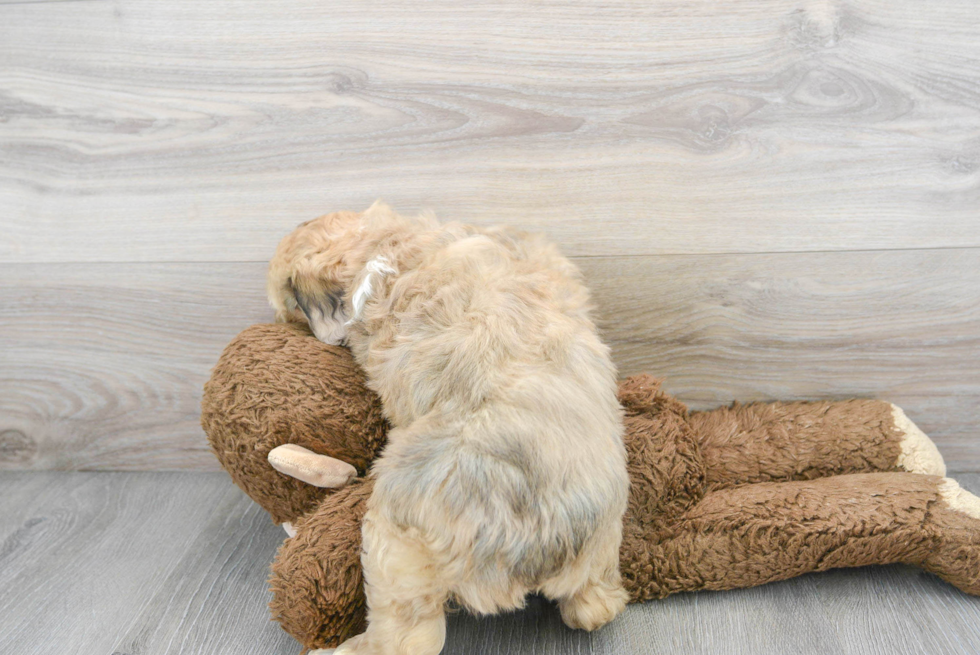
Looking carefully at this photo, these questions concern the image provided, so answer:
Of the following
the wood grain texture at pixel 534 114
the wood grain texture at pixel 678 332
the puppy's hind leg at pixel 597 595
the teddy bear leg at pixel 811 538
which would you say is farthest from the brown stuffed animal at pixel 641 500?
the wood grain texture at pixel 534 114

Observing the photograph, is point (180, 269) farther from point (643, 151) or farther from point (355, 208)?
point (643, 151)

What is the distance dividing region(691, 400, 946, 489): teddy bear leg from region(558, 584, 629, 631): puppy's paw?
1.15 feet

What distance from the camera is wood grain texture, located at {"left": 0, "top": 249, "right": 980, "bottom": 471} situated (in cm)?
150

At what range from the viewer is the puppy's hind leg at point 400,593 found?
3.31ft

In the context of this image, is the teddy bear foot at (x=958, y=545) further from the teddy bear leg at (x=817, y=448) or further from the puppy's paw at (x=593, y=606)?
the puppy's paw at (x=593, y=606)

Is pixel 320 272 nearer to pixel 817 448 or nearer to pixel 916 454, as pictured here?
pixel 817 448

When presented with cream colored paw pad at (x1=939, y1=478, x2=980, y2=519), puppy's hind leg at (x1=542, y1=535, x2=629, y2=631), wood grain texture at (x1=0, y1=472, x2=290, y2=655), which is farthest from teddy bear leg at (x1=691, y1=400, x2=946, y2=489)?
wood grain texture at (x1=0, y1=472, x2=290, y2=655)

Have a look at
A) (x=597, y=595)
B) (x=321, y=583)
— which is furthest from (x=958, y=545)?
(x=321, y=583)

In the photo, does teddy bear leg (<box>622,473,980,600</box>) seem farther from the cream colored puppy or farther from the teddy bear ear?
the teddy bear ear

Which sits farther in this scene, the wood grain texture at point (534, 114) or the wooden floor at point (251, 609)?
the wood grain texture at point (534, 114)

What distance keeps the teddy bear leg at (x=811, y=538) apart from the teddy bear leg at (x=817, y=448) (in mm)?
95

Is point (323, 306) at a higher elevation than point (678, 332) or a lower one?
higher

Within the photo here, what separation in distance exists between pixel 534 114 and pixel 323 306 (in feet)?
1.91

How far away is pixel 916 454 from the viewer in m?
1.40
